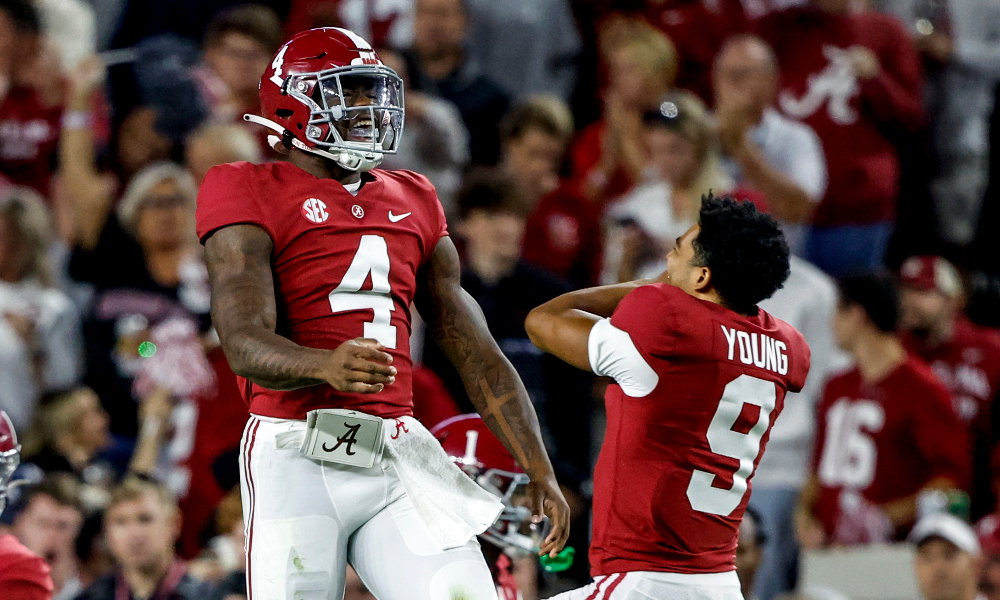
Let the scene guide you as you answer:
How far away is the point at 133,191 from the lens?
7066 mm

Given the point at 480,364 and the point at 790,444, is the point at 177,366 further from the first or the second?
the point at 480,364

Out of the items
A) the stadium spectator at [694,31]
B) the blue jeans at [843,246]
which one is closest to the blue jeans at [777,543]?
the blue jeans at [843,246]

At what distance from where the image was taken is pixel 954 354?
7.60 meters

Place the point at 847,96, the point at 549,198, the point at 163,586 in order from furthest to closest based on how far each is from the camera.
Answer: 1. the point at 847,96
2. the point at 549,198
3. the point at 163,586

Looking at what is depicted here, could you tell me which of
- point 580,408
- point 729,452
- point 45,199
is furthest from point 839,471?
point 45,199

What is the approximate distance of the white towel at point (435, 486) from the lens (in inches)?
123

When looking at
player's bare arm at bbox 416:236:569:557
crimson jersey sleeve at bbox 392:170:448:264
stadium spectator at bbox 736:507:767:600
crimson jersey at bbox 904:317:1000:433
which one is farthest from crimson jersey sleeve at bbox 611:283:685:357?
crimson jersey at bbox 904:317:1000:433

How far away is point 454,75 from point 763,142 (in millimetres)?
1726

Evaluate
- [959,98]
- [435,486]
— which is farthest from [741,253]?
[959,98]

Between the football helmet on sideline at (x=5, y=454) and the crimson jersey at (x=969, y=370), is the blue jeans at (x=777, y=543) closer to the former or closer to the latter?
the crimson jersey at (x=969, y=370)

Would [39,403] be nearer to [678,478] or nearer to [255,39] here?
[255,39]

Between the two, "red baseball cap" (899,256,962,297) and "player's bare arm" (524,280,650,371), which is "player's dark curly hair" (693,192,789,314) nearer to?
"player's bare arm" (524,280,650,371)

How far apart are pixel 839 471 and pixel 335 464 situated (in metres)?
4.42

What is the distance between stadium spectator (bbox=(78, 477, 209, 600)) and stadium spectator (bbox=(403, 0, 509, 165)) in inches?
111
